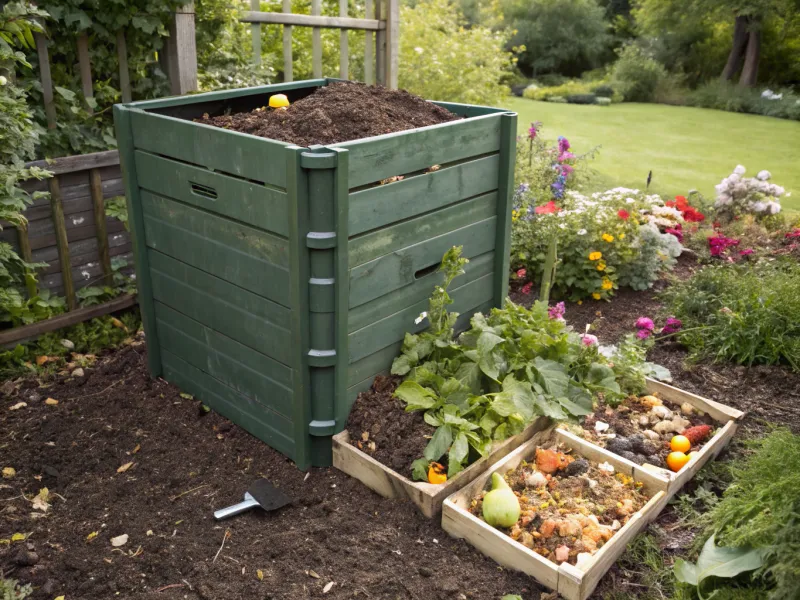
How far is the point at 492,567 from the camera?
2.33 meters

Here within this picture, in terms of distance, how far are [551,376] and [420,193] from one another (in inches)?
35.7

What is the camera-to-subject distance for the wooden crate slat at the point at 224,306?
106 inches

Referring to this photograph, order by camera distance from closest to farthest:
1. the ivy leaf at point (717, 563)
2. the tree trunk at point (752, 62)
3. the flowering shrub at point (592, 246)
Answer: the ivy leaf at point (717, 563) → the flowering shrub at point (592, 246) → the tree trunk at point (752, 62)

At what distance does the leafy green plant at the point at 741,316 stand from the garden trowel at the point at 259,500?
7.53ft

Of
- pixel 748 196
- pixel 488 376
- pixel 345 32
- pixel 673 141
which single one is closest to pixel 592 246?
pixel 488 376

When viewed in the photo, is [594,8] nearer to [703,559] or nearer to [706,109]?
[706,109]

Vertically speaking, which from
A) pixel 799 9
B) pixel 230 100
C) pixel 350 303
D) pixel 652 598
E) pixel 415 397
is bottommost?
pixel 652 598

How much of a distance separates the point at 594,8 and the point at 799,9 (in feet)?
16.6

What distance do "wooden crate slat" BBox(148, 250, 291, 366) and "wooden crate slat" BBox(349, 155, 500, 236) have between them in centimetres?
47

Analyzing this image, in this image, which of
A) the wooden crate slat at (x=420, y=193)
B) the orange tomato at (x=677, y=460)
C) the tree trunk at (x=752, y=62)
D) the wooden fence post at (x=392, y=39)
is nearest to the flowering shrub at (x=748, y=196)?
the wooden fence post at (x=392, y=39)

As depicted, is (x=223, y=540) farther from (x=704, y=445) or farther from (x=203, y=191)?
(x=704, y=445)

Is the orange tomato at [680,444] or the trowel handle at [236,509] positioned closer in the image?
the trowel handle at [236,509]

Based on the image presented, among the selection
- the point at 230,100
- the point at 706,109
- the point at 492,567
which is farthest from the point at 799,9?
the point at 492,567

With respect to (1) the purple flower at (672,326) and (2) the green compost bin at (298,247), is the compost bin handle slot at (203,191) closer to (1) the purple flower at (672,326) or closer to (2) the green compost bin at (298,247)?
(2) the green compost bin at (298,247)
